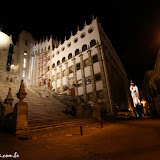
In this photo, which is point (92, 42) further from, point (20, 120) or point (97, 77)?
point (20, 120)

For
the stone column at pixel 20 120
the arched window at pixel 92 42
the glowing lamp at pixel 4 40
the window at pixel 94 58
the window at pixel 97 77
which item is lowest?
the stone column at pixel 20 120

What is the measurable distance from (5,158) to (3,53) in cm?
4432

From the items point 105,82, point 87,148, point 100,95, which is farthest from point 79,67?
point 87,148

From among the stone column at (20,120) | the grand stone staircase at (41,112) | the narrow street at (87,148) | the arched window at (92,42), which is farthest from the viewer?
the arched window at (92,42)

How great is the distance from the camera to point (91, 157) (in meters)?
3.21

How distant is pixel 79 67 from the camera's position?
28.7 meters

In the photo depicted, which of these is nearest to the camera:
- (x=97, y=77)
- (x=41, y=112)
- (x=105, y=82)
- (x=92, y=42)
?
(x=41, y=112)

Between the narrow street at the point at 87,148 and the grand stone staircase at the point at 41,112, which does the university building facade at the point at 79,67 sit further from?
the narrow street at the point at 87,148

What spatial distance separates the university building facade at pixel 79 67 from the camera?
23641mm

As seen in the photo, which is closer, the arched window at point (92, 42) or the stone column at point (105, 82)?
the stone column at point (105, 82)

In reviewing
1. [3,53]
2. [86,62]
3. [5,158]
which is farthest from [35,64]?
[5,158]

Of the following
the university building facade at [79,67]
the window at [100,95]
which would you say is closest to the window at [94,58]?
the university building facade at [79,67]

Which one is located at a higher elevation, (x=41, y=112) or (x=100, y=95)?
(x=100, y=95)

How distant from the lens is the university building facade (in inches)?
931
